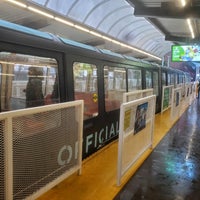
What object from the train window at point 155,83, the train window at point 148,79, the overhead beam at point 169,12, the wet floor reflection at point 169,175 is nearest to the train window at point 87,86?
the wet floor reflection at point 169,175

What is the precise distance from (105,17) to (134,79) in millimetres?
4322

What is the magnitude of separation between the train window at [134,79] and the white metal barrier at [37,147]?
3.54 metres

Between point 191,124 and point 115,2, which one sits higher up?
point 115,2

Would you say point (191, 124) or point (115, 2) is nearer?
point (191, 124)

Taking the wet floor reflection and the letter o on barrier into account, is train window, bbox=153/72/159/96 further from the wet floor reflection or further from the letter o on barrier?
the letter o on barrier

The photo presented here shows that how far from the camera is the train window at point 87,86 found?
14.0ft

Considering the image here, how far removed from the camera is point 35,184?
8.86ft

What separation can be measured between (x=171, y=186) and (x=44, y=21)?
5902 millimetres

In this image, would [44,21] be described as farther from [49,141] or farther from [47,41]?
[49,141]

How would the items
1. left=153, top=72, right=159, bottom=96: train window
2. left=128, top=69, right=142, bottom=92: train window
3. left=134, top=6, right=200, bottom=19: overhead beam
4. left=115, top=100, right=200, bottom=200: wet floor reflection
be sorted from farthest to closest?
1. left=153, top=72, right=159, bottom=96: train window
2. left=134, top=6, right=200, bottom=19: overhead beam
3. left=128, top=69, right=142, bottom=92: train window
4. left=115, top=100, right=200, bottom=200: wet floor reflection

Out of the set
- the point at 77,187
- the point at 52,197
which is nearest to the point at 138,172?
the point at 77,187

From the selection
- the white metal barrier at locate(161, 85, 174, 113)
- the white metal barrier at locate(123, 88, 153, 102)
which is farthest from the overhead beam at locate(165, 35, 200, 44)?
the white metal barrier at locate(123, 88, 153, 102)

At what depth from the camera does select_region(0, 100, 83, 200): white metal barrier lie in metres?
2.28

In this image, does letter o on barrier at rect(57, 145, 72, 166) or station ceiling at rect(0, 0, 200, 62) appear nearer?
letter o on barrier at rect(57, 145, 72, 166)
